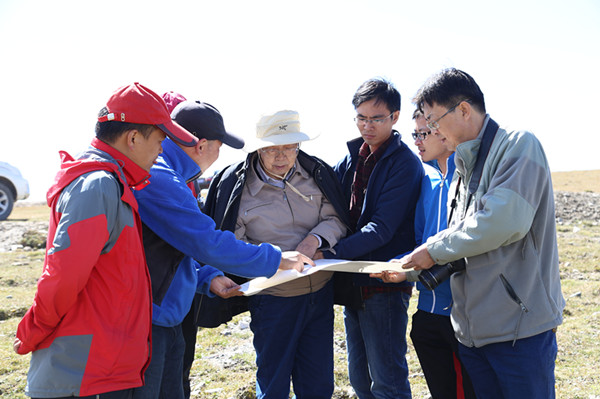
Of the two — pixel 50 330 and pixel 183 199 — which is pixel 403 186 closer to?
pixel 183 199

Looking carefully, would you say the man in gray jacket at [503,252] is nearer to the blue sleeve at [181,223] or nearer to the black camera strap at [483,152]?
the black camera strap at [483,152]

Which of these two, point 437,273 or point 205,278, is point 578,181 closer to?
point 437,273

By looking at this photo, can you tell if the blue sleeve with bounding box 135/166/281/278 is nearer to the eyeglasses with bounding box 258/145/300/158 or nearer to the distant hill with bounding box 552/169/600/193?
the eyeglasses with bounding box 258/145/300/158

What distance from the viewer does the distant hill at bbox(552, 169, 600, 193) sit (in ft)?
91.9

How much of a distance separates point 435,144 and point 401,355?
1531 mm

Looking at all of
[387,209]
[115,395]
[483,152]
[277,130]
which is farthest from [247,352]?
[483,152]

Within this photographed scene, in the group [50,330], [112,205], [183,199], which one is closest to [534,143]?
[183,199]

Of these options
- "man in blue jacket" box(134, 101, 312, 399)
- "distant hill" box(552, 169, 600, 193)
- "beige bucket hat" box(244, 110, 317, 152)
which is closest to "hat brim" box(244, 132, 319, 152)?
"beige bucket hat" box(244, 110, 317, 152)

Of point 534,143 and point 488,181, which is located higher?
point 534,143

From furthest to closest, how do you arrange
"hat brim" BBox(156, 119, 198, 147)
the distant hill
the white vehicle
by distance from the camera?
the distant hill < the white vehicle < "hat brim" BBox(156, 119, 198, 147)

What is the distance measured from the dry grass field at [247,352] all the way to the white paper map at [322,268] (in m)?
1.77

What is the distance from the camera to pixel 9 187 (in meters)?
18.0

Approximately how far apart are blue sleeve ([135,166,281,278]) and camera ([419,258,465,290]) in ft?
3.63

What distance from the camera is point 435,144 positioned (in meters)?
3.88
